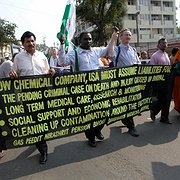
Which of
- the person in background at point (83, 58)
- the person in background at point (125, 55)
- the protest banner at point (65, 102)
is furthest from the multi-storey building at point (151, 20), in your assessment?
the person in background at point (83, 58)

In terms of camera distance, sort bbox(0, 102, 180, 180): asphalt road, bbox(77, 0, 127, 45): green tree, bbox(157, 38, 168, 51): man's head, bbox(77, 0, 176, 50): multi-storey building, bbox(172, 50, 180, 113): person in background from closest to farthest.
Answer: bbox(0, 102, 180, 180): asphalt road → bbox(172, 50, 180, 113): person in background → bbox(157, 38, 168, 51): man's head → bbox(77, 0, 127, 45): green tree → bbox(77, 0, 176, 50): multi-storey building

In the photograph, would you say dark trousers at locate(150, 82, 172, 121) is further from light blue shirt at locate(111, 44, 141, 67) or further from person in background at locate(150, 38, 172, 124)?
light blue shirt at locate(111, 44, 141, 67)

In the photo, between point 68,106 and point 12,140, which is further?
point 68,106

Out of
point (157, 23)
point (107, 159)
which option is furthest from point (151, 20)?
point (107, 159)

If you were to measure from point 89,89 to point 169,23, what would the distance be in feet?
199

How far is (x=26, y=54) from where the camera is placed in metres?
4.41

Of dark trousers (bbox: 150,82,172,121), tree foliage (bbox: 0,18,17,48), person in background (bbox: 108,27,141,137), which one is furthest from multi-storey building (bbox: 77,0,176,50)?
person in background (bbox: 108,27,141,137)

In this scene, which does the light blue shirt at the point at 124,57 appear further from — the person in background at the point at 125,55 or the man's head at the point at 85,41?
the man's head at the point at 85,41

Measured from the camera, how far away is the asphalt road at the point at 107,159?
12.6 feet

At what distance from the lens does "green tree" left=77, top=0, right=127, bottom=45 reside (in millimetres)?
35125

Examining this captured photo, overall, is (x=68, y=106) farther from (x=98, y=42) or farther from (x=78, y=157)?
(x=98, y=42)

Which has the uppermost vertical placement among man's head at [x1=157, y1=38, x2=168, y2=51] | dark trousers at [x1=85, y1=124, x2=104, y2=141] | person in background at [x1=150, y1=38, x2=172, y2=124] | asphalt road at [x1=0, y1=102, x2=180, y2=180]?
man's head at [x1=157, y1=38, x2=168, y2=51]

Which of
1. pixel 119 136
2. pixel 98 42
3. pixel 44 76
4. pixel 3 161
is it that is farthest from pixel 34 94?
pixel 98 42

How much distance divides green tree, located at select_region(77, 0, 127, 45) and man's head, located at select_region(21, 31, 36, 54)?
30.8 meters
